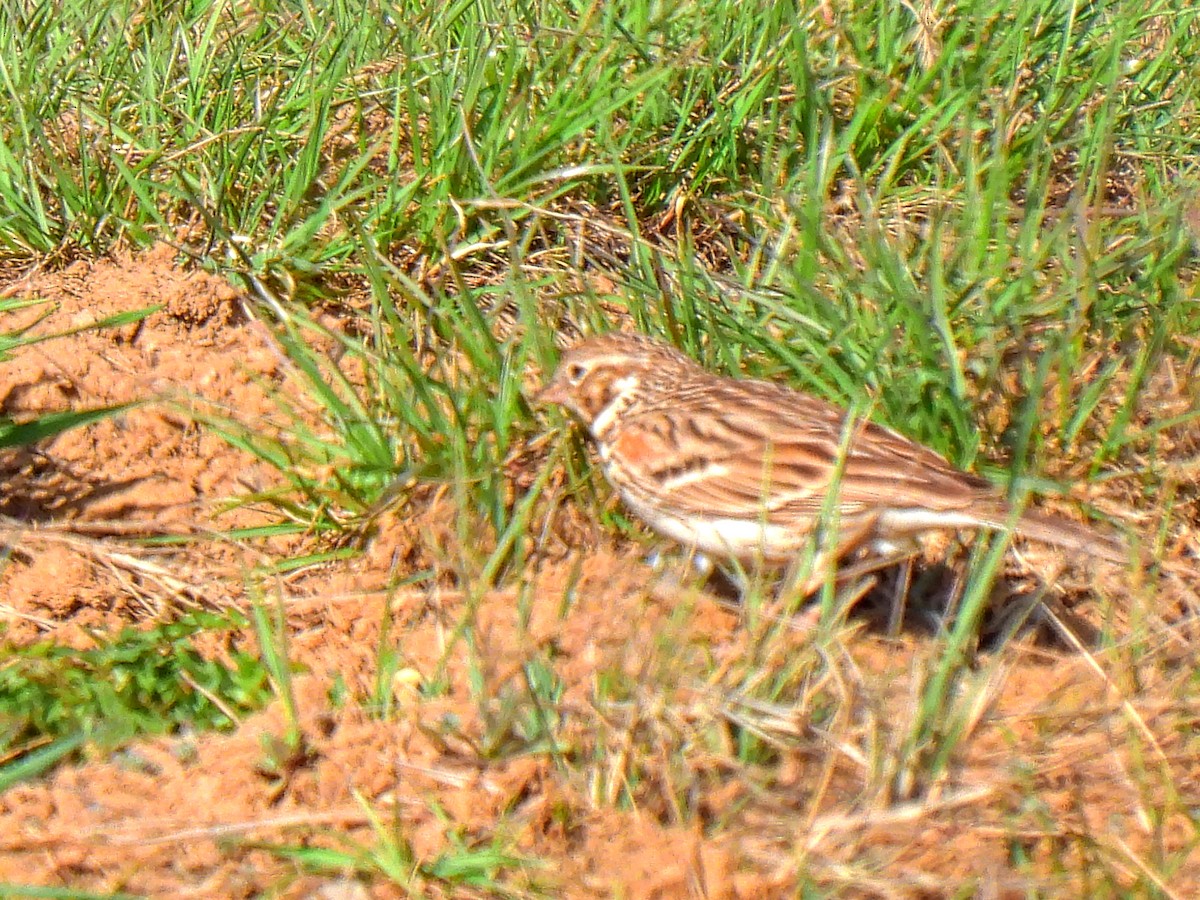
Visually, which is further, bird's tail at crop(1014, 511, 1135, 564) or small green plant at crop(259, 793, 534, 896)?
bird's tail at crop(1014, 511, 1135, 564)

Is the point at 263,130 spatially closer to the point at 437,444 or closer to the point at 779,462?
the point at 437,444

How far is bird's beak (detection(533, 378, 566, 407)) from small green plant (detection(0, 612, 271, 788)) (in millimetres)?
1116

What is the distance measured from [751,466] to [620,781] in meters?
1.25

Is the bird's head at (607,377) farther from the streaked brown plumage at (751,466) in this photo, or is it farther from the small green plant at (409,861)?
the small green plant at (409,861)

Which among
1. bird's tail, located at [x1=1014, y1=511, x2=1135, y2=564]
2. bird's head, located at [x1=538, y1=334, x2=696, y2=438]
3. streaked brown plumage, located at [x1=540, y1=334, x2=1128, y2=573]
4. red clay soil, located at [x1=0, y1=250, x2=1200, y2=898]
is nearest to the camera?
red clay soil, located at [x1=0, y1=250, x2=1200, y2=898]

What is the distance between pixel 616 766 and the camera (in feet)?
11.7

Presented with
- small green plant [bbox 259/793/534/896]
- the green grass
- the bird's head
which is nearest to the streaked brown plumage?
the bird's head

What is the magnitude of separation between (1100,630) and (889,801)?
1.39 meters

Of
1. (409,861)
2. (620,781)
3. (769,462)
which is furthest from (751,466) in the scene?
(409,861)

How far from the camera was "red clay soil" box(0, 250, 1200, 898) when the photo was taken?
340 centimetres

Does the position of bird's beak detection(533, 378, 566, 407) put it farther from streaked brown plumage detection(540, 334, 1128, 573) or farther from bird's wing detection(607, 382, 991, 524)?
bird's wing detection(607, 382, 991, 524)

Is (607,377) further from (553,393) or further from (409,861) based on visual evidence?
(409,861)

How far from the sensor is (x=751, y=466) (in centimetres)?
458

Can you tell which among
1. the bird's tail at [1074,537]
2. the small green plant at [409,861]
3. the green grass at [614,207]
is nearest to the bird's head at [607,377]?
the green grass at [614,207]
